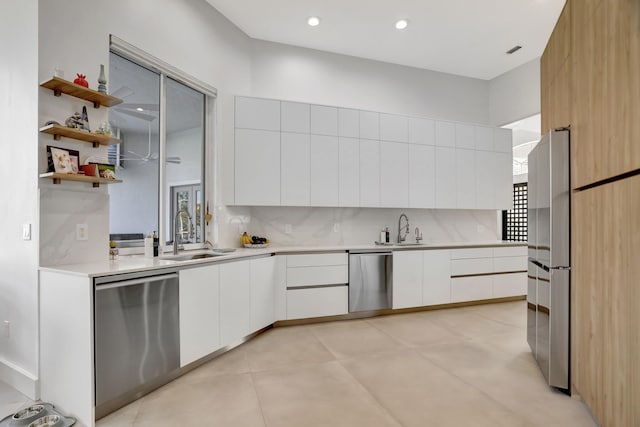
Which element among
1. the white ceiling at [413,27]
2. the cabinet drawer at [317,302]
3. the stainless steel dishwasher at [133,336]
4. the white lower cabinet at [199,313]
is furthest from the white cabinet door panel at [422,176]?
the stainless steel dishwasher at [133,336]

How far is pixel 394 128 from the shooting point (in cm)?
477

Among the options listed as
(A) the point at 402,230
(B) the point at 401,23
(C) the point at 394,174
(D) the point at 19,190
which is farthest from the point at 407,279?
(D) the point at 19,190

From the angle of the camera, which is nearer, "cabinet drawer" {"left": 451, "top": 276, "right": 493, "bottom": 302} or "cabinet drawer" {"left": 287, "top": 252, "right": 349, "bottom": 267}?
"cabinet drawer" {"left": 287, "top": 252, "right": 349, "bottom": 267}

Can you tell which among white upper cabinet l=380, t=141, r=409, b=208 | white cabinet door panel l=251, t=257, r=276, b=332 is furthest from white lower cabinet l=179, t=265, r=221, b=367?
white upper cabinet l=380, t=141, r=409, b=208

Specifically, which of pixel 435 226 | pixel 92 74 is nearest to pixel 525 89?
pixel 435 226

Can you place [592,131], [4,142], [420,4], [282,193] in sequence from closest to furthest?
[592,131] < [4,142] < [420,4] < [282,193]

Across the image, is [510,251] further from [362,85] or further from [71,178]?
[71,178]

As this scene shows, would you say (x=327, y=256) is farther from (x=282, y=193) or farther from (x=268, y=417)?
(x=268, y=417)

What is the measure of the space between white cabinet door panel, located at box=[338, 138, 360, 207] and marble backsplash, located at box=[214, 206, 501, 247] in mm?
366

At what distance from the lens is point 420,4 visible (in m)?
3.86

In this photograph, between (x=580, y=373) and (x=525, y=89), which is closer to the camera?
(x=580, y=373)

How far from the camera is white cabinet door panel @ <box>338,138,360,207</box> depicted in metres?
4.47

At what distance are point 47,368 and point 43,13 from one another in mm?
2265

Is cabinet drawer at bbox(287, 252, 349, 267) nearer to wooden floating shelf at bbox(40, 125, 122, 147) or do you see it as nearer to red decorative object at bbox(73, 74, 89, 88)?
wooden floating shelf at bbox(40, 125, 122, 147)
